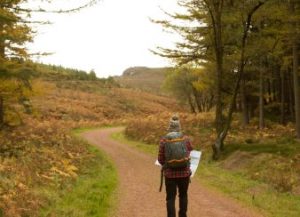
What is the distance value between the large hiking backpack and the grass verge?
8.79ft

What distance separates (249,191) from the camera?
46.1 feet

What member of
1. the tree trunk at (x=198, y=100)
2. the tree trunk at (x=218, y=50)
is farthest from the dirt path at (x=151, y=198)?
the tree trunk at (x=198, y=100)

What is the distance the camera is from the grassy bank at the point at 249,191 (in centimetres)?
1174

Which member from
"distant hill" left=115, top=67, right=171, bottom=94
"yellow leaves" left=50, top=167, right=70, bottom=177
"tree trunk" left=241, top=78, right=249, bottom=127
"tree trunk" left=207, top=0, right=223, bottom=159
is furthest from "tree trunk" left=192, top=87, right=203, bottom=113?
"distant hill" left=115, top=67, right=171, bottom=94

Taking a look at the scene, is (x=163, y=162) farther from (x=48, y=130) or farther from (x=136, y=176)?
(x=48, y=130)

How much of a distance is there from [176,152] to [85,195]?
478 cm

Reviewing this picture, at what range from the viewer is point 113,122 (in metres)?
49.3

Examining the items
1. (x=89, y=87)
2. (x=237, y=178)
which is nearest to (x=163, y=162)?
(x=237, y=178)

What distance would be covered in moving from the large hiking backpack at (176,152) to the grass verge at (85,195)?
8.79ft

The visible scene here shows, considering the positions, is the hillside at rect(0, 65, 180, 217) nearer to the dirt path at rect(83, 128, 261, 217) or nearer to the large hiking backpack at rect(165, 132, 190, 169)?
the dirt path at rect(83, 128, 261, 217)

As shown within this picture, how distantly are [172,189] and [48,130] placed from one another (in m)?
20.1

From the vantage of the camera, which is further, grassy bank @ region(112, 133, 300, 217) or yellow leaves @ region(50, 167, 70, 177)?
yellow leaves @ region(50, 167, 70, 177)

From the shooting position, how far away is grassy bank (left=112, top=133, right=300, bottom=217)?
1174 centimetres

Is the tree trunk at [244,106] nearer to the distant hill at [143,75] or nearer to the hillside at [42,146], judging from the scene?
the hillside at [42,146]
